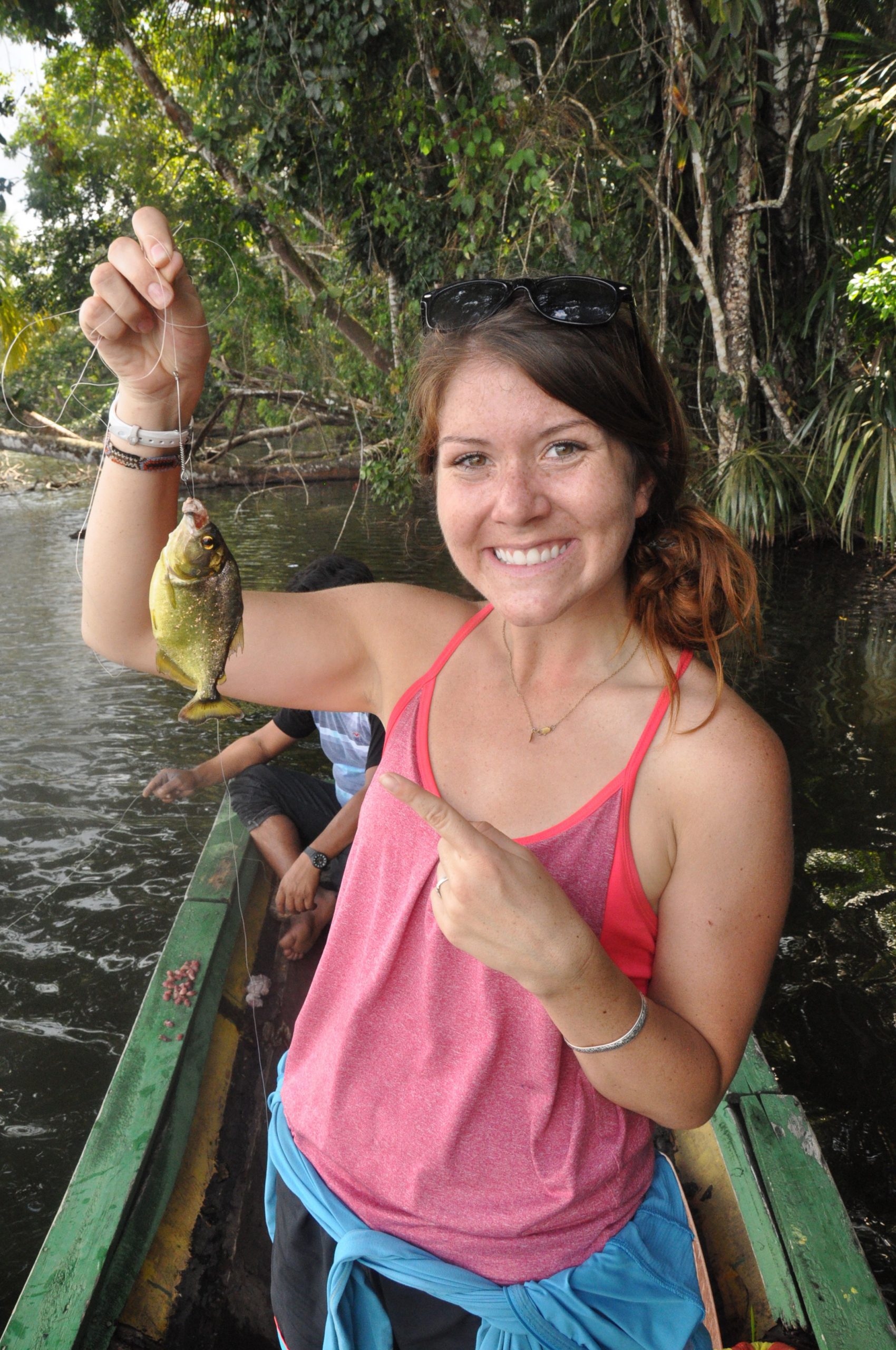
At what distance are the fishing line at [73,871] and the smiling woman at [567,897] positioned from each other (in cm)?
408

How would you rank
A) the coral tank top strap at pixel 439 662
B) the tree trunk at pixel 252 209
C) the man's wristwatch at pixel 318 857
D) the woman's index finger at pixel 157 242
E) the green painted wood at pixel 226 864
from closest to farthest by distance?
1. the woman's index finger at pixel 157 242
2. the coral tank top strap at pixel 439 662
3. the green painted wood at pixel 226 864
4. the man's wristwatch at pixel 318 857
5. the tree trunk at pixel 252 209

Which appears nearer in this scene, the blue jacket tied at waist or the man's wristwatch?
the blue jacket tied at waist

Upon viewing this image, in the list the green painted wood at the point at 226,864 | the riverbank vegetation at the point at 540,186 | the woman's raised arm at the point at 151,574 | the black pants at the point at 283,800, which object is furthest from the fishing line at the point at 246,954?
the riverbank vegetation at the point at 540,186

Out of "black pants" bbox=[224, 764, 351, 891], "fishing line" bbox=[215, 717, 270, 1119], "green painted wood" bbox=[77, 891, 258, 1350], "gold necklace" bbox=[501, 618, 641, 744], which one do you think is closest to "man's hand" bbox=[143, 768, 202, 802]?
"black pants" bbox=[224, 764, 351, 891]

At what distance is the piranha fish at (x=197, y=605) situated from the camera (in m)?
1.24

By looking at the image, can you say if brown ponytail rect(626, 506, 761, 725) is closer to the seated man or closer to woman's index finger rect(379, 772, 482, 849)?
woman's index finger rect(379, 772, 482, 849)

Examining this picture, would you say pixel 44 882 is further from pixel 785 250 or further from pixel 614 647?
pixel 785 250

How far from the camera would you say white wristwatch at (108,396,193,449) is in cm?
125

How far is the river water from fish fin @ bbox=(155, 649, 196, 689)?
109 inches

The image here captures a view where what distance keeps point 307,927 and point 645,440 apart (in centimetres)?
283

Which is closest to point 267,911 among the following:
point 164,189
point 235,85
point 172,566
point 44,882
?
point 44,882

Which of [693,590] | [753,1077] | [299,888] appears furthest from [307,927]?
[693,590]

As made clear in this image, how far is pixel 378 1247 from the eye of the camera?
1229 mm

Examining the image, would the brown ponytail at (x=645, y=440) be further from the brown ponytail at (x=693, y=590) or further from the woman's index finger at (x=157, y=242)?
the woman's index finger at (x=157, y=242)
